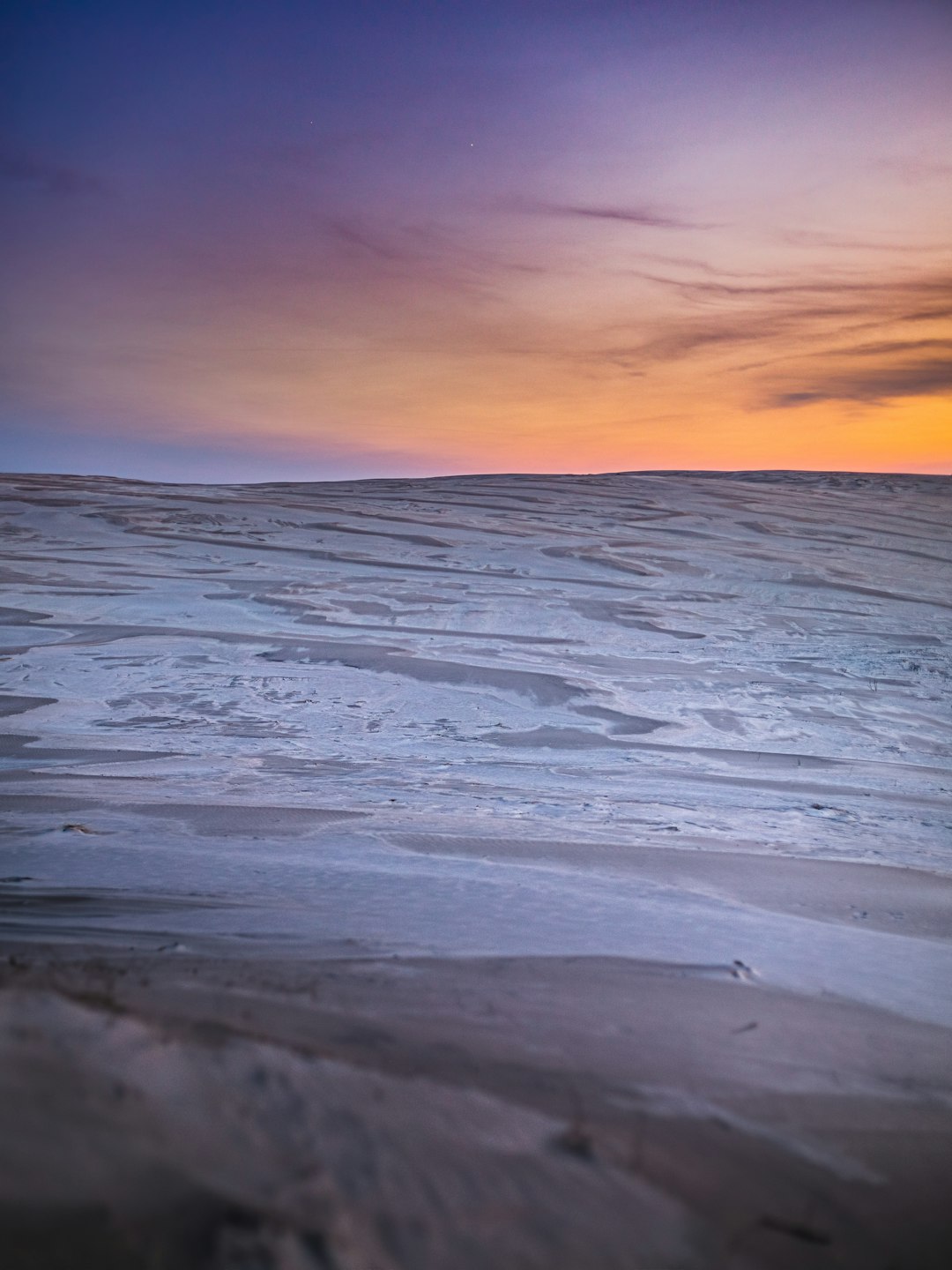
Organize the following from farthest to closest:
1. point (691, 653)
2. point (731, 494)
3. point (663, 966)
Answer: point (731, 494), point (691, 653), point (663, 966)

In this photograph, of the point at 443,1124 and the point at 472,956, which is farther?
the point at 472,956

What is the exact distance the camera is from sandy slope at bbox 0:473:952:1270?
2.68 ft

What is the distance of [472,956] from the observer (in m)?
1.44

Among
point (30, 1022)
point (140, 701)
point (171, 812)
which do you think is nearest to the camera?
point (30, 1022)

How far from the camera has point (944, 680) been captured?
15.8ft

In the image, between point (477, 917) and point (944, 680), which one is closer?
point (477, 917)

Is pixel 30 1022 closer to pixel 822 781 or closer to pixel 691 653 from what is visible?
pixel 822 781

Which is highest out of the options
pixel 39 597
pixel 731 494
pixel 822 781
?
pixel 731 494

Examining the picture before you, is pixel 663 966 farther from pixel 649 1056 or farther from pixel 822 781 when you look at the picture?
pixel 822 781

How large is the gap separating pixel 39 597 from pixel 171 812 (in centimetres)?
448

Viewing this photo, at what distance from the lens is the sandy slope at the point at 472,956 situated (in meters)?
0.82

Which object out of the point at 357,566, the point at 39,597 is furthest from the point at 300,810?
the point at 357,566

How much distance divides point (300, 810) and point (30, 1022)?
1.42m

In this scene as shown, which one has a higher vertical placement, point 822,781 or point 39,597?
point 39,597
